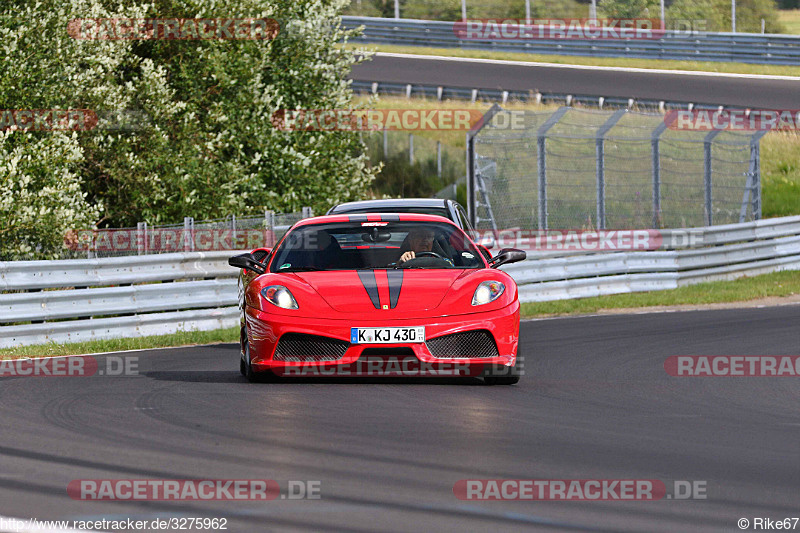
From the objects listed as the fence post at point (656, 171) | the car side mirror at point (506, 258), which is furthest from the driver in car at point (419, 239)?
the fence post at point (656, 171)

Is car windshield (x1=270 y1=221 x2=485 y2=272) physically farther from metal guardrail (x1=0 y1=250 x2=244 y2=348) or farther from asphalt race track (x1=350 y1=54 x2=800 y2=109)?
asphalt race track (x1=350 y1=54 x2=800 y2=109)

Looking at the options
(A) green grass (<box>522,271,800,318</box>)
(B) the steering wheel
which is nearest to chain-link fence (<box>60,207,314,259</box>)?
(A) green grass (<box>522,271,800,318</box>)

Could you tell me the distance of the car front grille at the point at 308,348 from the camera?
28.9ft

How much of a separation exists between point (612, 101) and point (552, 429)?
27529 mm

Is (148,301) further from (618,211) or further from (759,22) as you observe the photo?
(759,22)

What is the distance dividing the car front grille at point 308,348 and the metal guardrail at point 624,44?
31.3 m

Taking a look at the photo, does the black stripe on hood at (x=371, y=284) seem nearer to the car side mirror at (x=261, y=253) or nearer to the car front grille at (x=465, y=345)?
the car front grille at (x=465, y=345)

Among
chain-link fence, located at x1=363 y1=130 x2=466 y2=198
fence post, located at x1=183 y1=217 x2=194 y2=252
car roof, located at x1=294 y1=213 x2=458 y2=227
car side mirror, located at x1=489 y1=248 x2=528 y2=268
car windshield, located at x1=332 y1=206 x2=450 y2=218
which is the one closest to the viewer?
car side mirror, located at x1=489 y1=248 x2=528 y2=268

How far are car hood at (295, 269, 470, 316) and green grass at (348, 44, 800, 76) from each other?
30414 mm

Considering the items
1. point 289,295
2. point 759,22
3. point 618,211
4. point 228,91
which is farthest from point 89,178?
point 759,22

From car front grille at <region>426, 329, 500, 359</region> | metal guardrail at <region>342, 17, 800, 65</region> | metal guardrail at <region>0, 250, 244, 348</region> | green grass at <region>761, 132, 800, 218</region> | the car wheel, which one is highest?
metal guardrail at <region>342, 17, 800, 65</region>

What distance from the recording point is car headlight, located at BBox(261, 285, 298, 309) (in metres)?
9.09

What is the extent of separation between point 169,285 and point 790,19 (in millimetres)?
64833

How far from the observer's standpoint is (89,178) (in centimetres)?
2167
